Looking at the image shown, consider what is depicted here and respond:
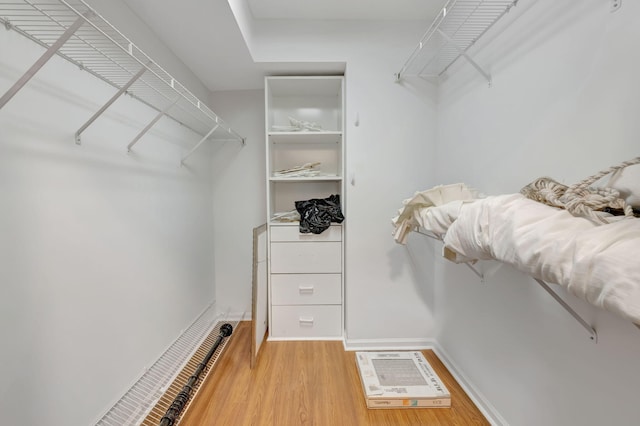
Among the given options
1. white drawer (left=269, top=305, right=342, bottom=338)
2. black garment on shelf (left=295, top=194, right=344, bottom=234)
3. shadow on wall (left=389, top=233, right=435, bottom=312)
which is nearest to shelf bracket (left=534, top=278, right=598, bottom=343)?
shadow on wall (left=389, top=233, right=435, bottom=312)

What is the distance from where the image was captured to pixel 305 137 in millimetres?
2076

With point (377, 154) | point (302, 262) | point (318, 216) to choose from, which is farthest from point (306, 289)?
point (377, 154)

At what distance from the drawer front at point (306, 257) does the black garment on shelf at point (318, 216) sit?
5.4 inches

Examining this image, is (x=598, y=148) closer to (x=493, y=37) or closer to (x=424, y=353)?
(x=493, y=37)

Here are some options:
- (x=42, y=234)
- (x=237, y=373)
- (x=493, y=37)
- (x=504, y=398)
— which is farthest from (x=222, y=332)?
(x=493, y=37)

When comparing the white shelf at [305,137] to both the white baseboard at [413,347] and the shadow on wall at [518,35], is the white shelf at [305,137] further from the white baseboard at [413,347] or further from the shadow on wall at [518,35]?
the white baseboard at [413,347]

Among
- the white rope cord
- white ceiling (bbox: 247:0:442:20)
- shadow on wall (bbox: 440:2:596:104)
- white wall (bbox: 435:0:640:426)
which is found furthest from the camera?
white ceiling (bbox: 247:0:442:20)

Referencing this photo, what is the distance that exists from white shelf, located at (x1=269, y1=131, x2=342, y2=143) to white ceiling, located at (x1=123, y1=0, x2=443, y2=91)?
482 millimetres

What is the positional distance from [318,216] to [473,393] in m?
1.41

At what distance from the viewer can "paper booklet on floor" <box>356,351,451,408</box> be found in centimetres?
137

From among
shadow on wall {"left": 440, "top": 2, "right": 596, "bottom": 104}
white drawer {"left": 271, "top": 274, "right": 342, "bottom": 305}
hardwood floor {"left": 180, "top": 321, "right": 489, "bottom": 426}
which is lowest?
hardwood floor {"left": 180, "top": 321, "right": 489, "bottom": 426}

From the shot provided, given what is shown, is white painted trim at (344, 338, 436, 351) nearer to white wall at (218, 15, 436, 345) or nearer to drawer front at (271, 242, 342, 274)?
white wall at (218, 15, 436, 345)

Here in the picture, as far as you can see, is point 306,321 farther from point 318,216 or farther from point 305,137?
point 305,137

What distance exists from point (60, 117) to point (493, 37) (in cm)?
189
